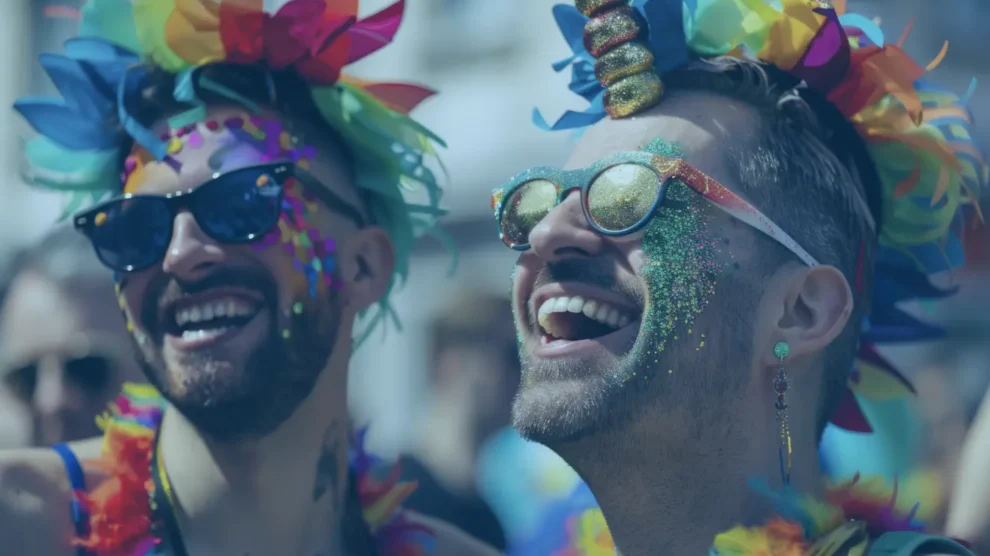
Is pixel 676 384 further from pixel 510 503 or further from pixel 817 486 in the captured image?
pixel 510 503

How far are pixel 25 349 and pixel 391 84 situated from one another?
2.02 meters

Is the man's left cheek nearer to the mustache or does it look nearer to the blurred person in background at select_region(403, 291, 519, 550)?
the mustache

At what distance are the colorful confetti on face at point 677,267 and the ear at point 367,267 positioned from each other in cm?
109

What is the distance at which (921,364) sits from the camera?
621cm

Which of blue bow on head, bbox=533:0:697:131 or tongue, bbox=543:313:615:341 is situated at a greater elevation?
blue bow on head, bbox=533:0:697:131

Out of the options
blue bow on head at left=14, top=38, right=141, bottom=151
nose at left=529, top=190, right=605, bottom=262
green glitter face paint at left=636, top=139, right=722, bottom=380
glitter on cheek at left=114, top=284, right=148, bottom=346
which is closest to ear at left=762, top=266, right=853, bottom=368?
green glitter face paint at left=636, top=139, right=722, bottom=380

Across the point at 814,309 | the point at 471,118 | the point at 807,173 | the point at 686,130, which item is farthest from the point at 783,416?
the point at 471,118

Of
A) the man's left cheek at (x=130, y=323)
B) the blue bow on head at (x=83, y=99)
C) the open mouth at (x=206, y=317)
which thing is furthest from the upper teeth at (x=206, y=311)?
the blue bow on head at (x=83, y=99)

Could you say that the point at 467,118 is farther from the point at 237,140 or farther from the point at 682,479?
the point at 682,479

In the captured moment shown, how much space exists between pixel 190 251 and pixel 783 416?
5.11ft

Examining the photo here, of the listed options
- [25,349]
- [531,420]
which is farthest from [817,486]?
[25,349]

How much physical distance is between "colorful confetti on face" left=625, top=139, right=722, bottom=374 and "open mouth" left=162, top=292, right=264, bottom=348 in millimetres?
1124

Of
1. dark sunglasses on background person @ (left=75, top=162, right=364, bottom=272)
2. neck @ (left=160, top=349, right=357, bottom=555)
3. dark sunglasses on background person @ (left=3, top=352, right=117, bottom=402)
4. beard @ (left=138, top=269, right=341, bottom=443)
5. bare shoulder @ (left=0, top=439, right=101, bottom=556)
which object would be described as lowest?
dark sunglasses on background person @ (left=3, top=352, right=117, bottom=402)

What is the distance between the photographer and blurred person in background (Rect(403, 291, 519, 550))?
161 inches
